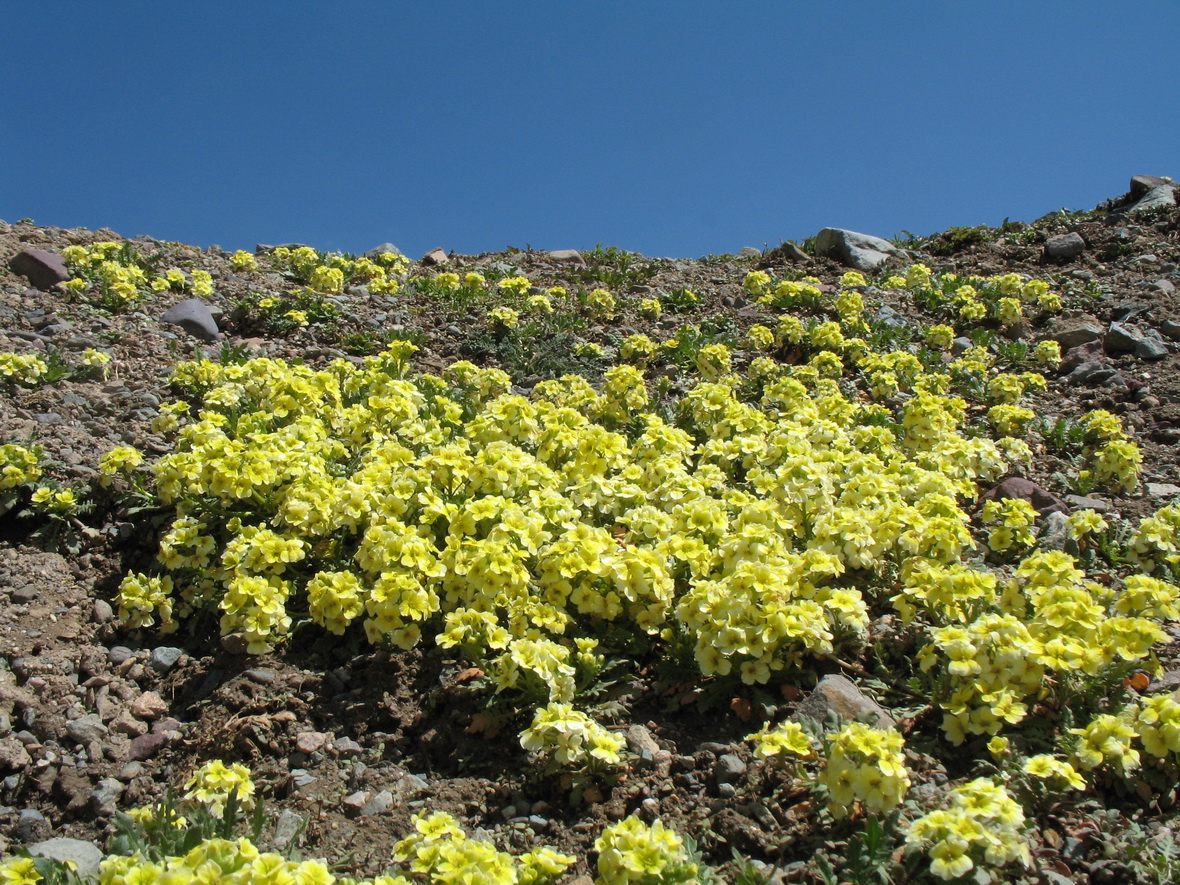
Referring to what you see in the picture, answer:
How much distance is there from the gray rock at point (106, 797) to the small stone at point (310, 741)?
0.80 metres

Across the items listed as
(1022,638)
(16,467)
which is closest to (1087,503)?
(1022,638)

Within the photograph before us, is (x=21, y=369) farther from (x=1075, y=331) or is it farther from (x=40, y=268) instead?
(x=1075, y=331)

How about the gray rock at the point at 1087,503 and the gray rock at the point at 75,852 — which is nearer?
the gray rock at the point at 75,852

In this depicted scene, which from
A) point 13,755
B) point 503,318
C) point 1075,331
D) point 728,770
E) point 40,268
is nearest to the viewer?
point 728,770

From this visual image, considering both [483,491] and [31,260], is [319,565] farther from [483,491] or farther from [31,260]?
[31,260]

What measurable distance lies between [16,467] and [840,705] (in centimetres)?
506

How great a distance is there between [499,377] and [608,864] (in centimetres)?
489

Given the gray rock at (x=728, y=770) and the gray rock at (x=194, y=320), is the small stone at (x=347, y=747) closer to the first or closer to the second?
the gray rock at (x=728, y=770)

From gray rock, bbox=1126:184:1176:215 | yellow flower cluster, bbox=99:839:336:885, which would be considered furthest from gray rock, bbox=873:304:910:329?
yellow flower cluster, bbox=99:839:336:885

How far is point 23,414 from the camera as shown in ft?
21.1

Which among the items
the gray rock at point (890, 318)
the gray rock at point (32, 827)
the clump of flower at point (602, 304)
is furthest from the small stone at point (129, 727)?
the gray rock at point (890, 318)

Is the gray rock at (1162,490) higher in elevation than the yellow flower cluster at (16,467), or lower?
lower

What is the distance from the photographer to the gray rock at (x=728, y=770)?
12.0ft

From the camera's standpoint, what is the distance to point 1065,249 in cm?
1279
